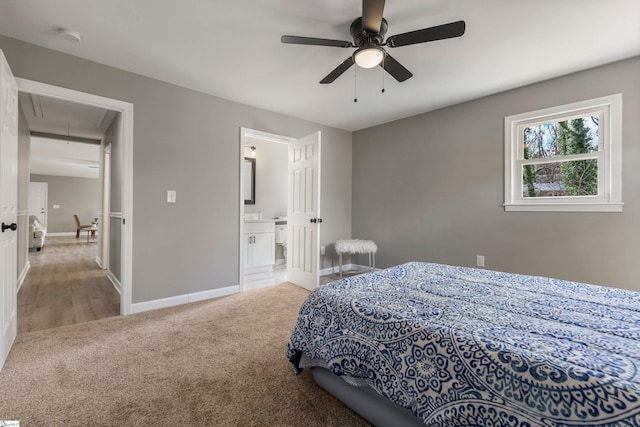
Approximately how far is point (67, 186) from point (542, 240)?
13656mm

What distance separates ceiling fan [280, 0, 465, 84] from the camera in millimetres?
1644

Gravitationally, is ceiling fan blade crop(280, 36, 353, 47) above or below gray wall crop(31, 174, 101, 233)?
above

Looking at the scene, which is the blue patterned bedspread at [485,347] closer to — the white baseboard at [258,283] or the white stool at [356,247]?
the white baseboard at [258,283]

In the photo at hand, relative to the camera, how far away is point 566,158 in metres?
2.88

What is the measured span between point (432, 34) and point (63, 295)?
464 cm

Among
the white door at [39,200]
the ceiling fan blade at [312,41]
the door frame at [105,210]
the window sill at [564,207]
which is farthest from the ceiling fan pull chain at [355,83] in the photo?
the white door at [39,200]

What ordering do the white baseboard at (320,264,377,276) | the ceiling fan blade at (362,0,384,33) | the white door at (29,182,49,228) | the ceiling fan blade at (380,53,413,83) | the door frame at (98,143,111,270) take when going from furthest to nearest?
1. the white door at (29,182,49,228)
2. the white baseboard at (320,264,377,276)
3. the door frame at (98,143,111,270)
4. the ceiling fan blade at (380,53,413,83)
5. the ceiling fan blade at (362,0,384,33)

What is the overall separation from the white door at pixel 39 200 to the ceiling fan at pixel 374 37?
462 inches

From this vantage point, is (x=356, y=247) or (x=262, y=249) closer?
(x=356, y=247)

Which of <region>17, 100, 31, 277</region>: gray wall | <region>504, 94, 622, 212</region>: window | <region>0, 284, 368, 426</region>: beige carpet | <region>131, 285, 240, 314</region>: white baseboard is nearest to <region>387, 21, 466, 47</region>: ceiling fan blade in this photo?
<region>504, 94, 622, 212</region>: window

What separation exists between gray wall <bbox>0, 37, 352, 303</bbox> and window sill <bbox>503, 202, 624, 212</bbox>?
3.21 m

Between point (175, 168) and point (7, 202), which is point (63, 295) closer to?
point (7, 202)

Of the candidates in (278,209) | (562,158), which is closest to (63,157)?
(278,209)

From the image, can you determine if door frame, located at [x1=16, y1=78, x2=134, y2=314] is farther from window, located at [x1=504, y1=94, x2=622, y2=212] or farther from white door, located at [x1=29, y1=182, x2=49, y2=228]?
white door, located at [x1=29, y1=182, x2=49, y2=228]
